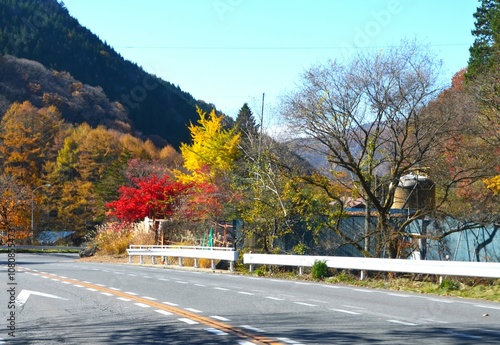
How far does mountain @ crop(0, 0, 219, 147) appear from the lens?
137750 mm

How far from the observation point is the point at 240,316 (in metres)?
12.1

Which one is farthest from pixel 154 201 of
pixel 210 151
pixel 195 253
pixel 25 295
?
pixel 25 295

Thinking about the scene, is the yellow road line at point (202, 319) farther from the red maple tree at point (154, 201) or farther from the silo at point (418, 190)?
the red maple tree at point (154, 201)

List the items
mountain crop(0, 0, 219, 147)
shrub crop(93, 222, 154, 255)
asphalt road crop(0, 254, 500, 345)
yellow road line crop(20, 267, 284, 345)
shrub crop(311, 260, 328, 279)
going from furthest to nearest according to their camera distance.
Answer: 1. mountain crop(0, 0, 219, 147)
2. shrub crop(93, 222, 154, 255)
3. shrub crop(311, 260, 328, 279)
4. asphalt road crop(0, 254, 500, 345)
5. yellow road line crop(20, 267, 284, 345)

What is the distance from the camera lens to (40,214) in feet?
239

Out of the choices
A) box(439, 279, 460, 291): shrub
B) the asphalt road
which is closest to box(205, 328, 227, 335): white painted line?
the asphalt road

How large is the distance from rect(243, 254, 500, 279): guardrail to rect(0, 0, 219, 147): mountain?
103022 millimetres

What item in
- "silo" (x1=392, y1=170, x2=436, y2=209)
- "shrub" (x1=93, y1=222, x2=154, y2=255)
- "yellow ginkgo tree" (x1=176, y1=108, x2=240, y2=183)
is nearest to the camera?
"silo" (x1=392, y1=170, x2=436, y2=209)

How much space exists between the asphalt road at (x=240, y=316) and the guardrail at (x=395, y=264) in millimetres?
1630

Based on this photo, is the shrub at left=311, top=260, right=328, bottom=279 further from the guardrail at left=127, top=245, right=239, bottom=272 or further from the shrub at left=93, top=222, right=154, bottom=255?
the shrub at left=93, top=222, right=154, bottom=255

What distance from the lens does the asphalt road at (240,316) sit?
9.76 metres

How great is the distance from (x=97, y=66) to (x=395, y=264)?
141 metres

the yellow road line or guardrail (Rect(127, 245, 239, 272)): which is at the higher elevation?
guardrail (Rect(127, 245, 239, 272))

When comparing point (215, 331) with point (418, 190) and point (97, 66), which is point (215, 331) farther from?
point (97, 66)
